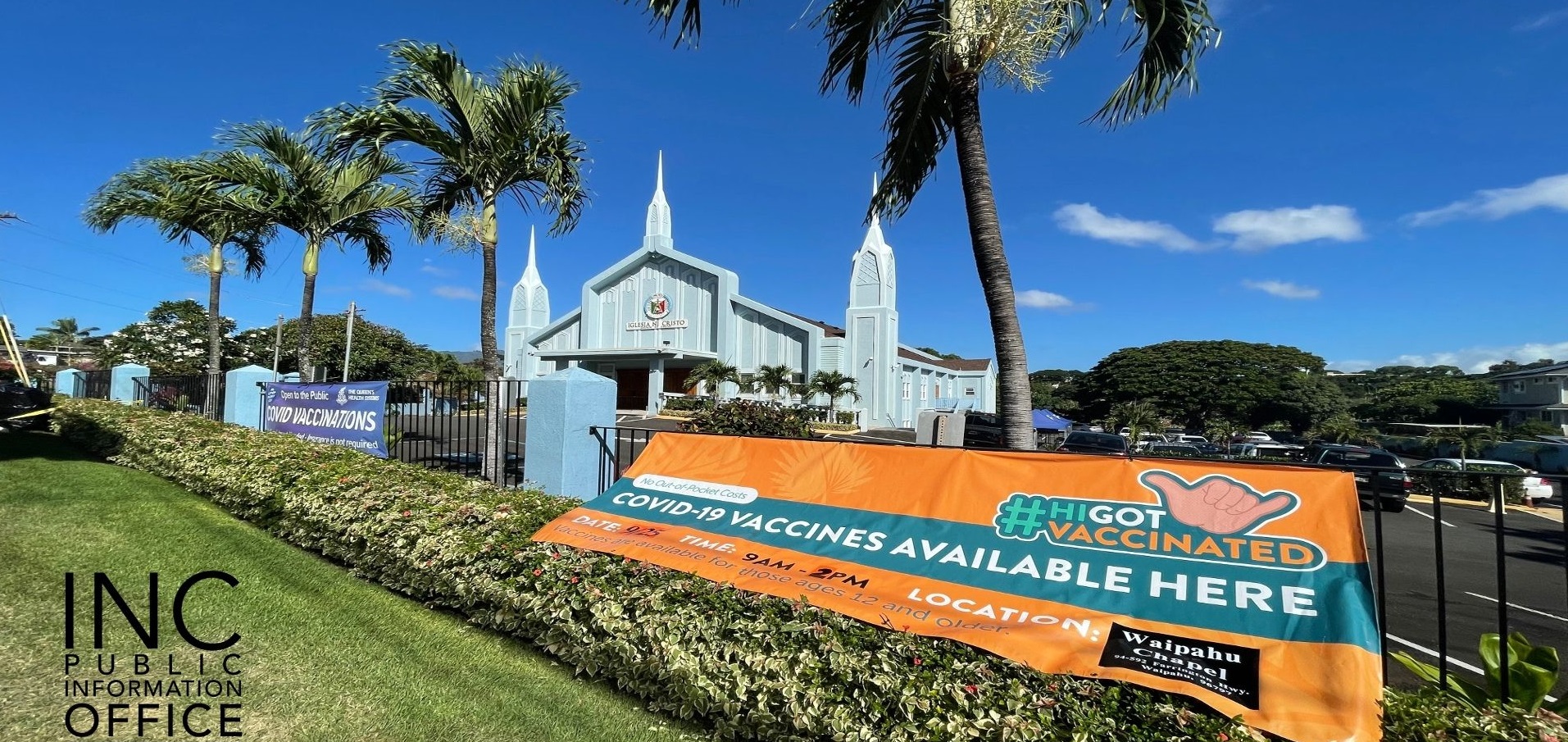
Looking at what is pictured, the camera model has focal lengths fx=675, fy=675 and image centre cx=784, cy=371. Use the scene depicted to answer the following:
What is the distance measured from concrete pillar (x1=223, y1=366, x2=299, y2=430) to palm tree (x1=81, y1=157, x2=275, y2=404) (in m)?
1.57

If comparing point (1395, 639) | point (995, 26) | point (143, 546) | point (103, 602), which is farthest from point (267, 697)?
point (1395, 639)

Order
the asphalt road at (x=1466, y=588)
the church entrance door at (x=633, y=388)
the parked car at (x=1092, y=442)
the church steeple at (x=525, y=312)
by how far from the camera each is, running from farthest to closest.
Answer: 1. the church steeple at (x=525, y=312)
2. the church entrance door at (x=633, y=388)
3. the parked car at (x=1092, y=442)
4. the asphalt road at (x=1466, y=588)

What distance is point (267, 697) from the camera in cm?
326

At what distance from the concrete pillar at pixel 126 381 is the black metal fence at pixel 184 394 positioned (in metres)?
0.26

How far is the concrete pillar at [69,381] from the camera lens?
22.4m

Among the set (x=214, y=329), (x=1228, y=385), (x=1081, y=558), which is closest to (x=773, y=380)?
(x=214, y=329)

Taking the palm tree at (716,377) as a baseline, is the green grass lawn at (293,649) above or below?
below

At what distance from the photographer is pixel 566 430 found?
663 centimetres

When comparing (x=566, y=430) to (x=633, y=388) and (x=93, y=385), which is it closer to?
(x=93, y=385)

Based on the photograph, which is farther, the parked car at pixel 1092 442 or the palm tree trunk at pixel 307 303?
the parked car at pixel 1092 442

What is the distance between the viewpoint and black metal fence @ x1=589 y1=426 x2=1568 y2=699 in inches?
106

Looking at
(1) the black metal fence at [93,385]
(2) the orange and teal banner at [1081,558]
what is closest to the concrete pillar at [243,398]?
Answer: (1) the black metal fence at [93,385]

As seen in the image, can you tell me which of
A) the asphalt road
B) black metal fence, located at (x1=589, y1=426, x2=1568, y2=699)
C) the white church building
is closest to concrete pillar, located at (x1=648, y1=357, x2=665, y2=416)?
the white church building

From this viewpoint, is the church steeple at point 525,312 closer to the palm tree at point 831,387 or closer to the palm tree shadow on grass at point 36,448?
the palm tree at point 831,387
